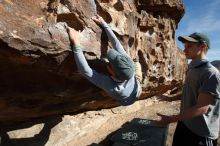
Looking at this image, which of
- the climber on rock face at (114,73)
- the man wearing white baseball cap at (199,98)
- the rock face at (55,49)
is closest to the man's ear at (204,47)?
the man wearing white baseball cap at (199,98)

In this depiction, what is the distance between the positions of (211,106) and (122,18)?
69.3 inches

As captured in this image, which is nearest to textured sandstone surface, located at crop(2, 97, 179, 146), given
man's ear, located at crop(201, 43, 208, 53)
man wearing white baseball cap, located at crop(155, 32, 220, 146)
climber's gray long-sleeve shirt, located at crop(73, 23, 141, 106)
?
climber's gray long-sleeve shirt, located at crop(73, 23, 141, 106)

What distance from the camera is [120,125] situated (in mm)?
7086

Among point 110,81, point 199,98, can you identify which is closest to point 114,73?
point 110,81

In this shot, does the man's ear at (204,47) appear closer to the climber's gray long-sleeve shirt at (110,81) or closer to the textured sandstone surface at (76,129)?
the climber's gray long-sleeve shirt at (110,81)

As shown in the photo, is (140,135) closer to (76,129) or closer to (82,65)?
(76,129)

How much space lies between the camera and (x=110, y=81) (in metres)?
3.64

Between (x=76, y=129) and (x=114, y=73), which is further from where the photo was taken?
(x=76, y=129)

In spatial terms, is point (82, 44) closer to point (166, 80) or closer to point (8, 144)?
point (8, 144)

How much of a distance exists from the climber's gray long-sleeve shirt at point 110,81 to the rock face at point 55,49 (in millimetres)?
140

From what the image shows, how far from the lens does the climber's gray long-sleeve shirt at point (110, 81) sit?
348 centimetres

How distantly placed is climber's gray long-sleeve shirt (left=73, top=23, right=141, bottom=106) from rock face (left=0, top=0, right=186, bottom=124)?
14cm

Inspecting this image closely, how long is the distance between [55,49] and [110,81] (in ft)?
2.36

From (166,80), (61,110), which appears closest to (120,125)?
(166,80)
